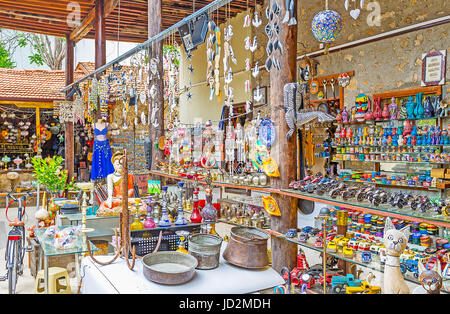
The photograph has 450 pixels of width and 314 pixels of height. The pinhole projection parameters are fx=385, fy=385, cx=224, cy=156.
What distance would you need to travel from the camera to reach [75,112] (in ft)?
32.3

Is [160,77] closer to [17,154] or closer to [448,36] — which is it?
[448,36]

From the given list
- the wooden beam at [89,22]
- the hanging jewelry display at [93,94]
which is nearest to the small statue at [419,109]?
the hanging jewelry display at [93,94]

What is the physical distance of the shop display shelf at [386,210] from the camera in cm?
246

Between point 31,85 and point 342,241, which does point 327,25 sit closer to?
point 342,241

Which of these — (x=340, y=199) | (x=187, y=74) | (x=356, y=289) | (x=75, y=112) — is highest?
(x=187, y=74)

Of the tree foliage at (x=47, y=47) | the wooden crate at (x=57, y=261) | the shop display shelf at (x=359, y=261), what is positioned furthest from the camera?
the tree foliage at (x=47, y=47)

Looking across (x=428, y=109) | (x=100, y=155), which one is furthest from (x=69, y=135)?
(x=428, y=109)

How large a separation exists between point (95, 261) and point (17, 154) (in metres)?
11.6

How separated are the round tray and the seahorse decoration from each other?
1.65 metres

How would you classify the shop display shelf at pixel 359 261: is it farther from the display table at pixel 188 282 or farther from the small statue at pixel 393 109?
the small statue at pixel 393 109

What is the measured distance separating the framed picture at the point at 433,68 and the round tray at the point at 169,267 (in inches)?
191

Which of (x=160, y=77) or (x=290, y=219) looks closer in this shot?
(x=290, y=219)

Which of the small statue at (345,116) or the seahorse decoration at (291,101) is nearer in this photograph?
the seahorse decoration at (291,101)

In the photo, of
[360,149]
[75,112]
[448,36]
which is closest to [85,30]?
[75,112]
